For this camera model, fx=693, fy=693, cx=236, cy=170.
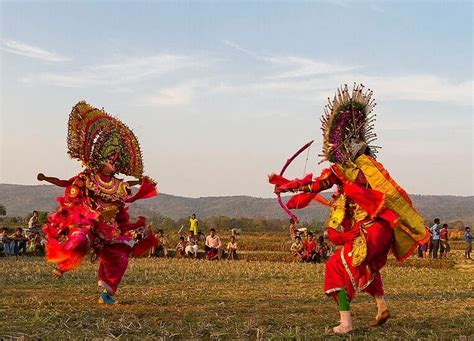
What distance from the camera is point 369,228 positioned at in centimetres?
838

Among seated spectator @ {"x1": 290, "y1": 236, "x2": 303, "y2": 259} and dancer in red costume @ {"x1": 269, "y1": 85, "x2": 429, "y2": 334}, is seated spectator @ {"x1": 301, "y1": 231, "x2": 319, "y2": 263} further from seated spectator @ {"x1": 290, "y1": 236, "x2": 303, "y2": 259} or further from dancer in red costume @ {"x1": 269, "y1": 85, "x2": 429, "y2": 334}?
dancer in red costume @ {"x1": 269, "y1": 85, "x2": 429, "y2": 334}

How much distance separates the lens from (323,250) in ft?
81.1

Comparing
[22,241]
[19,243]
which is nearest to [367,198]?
[22,241]

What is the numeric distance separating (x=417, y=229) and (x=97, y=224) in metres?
4.89

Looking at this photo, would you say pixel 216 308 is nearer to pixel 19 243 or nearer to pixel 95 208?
pixel 95 208

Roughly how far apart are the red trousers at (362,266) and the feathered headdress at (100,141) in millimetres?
4296

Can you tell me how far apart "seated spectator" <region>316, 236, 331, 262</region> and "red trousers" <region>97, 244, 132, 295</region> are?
560 inches

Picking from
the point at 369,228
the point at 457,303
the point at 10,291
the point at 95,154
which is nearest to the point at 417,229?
the point at 369,228

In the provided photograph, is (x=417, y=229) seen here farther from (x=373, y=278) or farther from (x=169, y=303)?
(x=169, y=303)

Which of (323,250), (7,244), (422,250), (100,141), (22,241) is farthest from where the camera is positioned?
(422,250)

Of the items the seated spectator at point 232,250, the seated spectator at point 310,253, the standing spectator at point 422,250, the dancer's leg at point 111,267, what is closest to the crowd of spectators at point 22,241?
the seated spectator at point 232,250

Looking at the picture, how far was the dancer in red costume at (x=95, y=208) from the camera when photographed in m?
10.6

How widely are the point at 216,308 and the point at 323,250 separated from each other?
1477 centimetres

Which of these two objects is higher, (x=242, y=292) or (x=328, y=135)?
(x=328, y=135)
